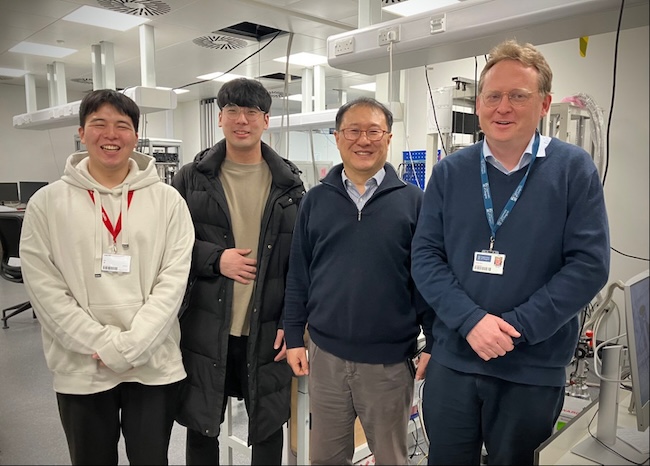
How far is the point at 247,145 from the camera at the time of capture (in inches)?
58.1

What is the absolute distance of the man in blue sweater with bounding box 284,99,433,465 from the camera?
1275 mm

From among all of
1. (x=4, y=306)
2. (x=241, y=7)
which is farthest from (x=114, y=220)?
(x=4, y=306)

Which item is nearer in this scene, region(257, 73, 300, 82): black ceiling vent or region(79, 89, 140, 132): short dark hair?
region(79, 89, 140, 132): short dark hair

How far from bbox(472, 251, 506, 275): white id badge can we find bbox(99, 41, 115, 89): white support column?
482 cm

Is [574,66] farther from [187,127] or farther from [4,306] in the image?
[187,127]

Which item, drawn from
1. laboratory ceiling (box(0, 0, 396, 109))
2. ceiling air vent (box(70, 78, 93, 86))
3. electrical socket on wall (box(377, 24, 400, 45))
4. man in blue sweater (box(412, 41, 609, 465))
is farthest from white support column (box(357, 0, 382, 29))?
ceiling air vent (box(70, 78, 93, 86))

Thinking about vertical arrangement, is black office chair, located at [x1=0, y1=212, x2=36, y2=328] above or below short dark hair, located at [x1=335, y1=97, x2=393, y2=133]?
below

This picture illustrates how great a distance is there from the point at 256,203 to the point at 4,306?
350cm

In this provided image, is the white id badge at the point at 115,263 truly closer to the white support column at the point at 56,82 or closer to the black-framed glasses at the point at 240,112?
the black-framed glasses at the point at 240,112

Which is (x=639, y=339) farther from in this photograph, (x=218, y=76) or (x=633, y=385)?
(x=218, y=76)

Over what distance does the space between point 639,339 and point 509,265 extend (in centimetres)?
28

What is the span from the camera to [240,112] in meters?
1.45

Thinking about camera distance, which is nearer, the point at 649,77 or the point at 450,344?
the point at 649,77

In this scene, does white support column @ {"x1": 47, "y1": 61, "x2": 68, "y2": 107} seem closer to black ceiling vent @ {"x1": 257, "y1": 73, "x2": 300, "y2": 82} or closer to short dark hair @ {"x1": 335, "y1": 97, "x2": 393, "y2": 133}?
black ceiling vent @ {"x1": 257, "y1": 73, "x2": 300, "y2": 82}
